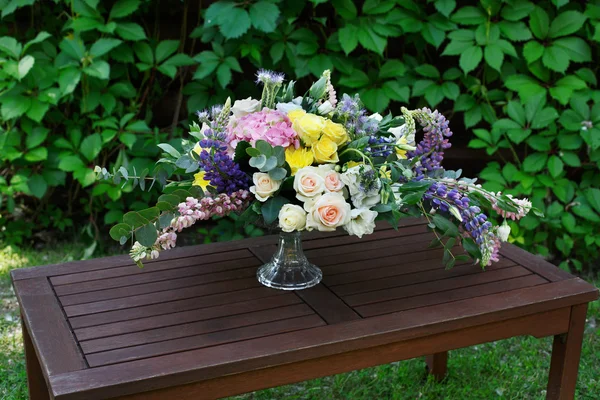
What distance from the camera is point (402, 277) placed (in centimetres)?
189

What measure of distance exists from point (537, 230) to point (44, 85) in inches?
85.3

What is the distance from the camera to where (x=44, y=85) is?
311 cm

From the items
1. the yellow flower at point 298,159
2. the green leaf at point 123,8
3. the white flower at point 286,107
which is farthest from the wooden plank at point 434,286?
the green leaf at point 123,8

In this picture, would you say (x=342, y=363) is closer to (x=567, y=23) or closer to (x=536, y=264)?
(x=536, y=264)

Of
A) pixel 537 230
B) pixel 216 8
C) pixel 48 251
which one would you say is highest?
pixel 216 8

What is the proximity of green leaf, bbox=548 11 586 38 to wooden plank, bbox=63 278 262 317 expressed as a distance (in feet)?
6.21

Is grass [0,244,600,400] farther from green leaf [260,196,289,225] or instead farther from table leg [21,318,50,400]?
green leaf [260,196,289,225]

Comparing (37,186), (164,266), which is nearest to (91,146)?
(37,186)

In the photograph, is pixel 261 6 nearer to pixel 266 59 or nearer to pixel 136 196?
pixel 266 59

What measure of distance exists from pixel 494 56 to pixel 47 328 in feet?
6.91

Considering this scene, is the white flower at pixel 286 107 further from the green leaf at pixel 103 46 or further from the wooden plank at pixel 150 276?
the green leaf at pixel 103 46

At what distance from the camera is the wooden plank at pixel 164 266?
6.10 feet

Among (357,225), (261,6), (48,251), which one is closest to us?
(357,225)

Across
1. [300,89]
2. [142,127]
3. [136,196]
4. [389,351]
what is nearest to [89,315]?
[389,351]
